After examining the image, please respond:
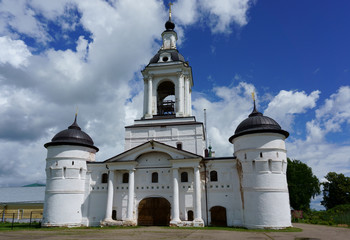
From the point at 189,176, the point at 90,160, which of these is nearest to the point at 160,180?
the point at 189,176

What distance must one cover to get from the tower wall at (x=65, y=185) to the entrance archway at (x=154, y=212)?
5.79m

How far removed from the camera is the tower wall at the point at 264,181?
1995 cm

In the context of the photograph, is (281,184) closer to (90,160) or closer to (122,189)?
(122,189)

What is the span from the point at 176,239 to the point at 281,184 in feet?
37.8

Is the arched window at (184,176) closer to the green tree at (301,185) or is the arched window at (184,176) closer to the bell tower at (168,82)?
the bell tower at (168,82)

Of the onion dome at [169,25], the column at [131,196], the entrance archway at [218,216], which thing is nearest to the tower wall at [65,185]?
the column at [131,196]

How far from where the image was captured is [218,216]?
868 inches

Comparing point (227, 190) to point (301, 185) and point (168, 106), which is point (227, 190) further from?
point (301, 185)

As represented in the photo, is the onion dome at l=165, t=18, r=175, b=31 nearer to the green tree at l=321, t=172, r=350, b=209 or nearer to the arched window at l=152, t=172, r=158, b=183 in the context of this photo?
the arched window at l=152, t=172, r=158, b=183

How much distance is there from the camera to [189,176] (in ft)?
75.9

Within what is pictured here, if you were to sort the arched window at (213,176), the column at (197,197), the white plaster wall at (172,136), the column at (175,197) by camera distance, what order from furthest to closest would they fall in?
the white plaster wall at (172,136), the arched window at (213,176), the column at (175,197), the column at (197,197)

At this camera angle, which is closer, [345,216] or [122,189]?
[122,189]

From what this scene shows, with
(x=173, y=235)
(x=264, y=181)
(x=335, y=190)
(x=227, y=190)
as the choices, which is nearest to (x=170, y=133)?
(x=227, y=190)

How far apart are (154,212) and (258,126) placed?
1221cm
